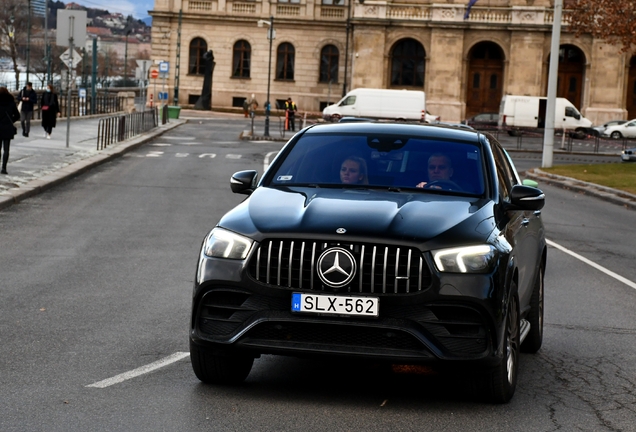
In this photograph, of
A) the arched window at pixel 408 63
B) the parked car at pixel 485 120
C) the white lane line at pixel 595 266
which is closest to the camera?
the white lane line at pixel 595 266

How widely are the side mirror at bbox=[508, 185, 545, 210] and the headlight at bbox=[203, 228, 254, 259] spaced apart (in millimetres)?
1901

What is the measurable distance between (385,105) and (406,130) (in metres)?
55.0

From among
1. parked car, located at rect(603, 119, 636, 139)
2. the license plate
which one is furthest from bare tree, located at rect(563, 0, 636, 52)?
parked car, located at rect(603, 119, 636, 139)

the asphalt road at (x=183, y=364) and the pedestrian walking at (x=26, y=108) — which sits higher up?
the pedestrian walking at (x=26, y=108)

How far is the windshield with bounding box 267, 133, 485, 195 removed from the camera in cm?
756

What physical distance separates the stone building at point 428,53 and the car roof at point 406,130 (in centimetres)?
6659

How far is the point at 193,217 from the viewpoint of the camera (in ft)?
58.4

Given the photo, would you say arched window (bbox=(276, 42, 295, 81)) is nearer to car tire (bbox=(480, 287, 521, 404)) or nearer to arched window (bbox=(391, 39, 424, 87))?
arched window (bbox=(391, 39, 424, 87))

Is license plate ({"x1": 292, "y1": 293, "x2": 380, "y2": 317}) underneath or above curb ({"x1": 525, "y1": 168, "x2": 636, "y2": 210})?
above

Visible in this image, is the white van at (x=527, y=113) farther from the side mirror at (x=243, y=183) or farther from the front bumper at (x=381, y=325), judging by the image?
the front bumper at (x=381, y=325)

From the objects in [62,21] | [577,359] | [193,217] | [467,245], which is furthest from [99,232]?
[62,21]

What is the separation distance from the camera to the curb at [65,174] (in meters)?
19.2

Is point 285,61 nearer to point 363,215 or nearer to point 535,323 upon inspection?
point 535,323

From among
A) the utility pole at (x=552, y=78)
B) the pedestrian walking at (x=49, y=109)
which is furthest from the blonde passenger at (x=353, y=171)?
the pedestrian walking at (x=49, y=109)
